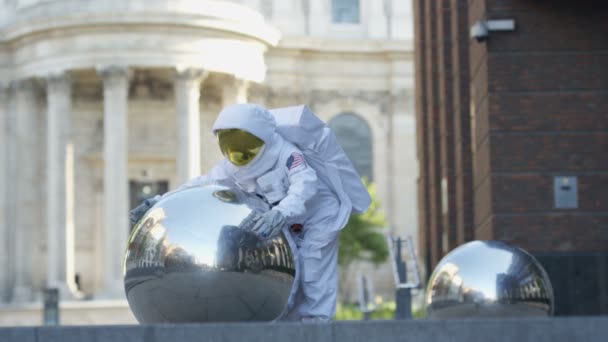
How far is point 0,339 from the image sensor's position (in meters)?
6.51

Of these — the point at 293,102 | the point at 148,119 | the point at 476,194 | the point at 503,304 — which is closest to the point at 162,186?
the point at 148,119

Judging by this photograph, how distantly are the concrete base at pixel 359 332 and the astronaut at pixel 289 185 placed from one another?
8.58 ft

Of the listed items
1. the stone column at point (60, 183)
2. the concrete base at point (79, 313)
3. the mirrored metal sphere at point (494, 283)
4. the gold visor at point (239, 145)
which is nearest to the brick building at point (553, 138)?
the mirrored metal sphere at point (494, 283)

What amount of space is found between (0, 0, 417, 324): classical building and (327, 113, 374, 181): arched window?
7 centimetres

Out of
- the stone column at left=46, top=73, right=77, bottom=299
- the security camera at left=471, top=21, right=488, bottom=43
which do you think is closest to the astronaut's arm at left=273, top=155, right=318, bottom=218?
the security camera at left=471, top=21, right=488, bottom=43

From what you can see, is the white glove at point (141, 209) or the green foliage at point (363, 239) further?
the green foliage at point (363, 239)

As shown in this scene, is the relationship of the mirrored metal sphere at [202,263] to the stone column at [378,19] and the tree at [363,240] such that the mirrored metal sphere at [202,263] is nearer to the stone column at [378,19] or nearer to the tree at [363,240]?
the tree at [363,240]

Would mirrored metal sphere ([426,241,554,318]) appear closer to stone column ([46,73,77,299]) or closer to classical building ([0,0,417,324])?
classical building ([0,0,417,324])

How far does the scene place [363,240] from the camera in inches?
2435

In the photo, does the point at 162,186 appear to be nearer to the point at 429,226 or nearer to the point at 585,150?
the point at 429,226

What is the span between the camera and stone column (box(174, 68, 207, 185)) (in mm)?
61188

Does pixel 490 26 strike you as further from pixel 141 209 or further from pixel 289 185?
pixel 141 209

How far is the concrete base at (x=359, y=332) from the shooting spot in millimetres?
6613

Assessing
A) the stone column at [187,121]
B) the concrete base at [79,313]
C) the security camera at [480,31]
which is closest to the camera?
the security camera at [480,31]
